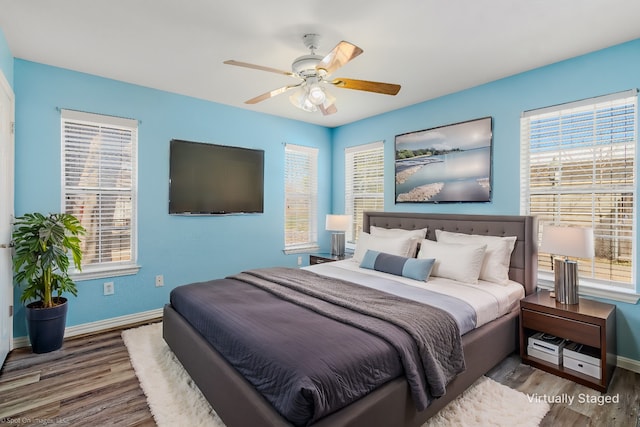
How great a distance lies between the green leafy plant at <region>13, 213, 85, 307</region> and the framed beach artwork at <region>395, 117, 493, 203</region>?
366 cm

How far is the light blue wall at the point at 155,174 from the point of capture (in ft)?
9.74

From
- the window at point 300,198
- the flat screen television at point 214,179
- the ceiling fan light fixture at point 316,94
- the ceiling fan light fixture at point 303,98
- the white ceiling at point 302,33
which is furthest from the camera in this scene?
the window at point 300,198

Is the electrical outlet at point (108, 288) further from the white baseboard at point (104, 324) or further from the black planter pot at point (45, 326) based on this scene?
the black planter pot at point (45, 326)

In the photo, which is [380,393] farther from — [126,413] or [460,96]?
[460,96]

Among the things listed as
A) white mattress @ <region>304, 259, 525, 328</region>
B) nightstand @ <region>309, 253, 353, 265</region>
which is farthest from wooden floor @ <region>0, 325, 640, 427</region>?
nightstand @ <region>309, 253, 353, 265</region>

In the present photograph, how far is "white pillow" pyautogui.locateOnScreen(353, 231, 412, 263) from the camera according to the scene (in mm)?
3506

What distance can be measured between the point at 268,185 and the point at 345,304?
276 cm

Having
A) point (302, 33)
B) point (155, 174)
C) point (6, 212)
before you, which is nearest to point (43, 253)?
point (6, 212)

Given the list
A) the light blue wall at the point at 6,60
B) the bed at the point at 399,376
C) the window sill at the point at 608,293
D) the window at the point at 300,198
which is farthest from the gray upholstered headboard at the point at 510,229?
the light blue wall at the point at 6,60

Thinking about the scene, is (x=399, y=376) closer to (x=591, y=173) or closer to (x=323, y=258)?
(x=591, y=173)

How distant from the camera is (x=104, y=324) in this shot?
3.34 m

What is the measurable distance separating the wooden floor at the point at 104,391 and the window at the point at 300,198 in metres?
2.66

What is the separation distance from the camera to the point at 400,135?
14.1 feet

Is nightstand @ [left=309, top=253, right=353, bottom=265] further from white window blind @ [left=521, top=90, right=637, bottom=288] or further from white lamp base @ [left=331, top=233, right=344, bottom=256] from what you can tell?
white window blind @ [left=521, top=90, right=637, bottom=288]
